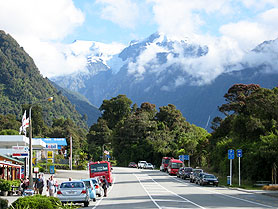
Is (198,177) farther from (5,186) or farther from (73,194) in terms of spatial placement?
(73,194)

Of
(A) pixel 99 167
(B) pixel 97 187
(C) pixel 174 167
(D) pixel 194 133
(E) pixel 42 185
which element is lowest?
(C) pixel 174 167

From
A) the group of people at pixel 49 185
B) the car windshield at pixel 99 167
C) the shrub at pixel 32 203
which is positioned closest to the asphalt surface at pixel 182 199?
the group of people at pixel 49 185

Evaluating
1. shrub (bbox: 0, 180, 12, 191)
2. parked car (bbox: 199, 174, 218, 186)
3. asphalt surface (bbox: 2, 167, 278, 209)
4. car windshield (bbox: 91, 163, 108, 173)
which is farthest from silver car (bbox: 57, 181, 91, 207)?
parked car (bbox: 199, 174, 218, 186)

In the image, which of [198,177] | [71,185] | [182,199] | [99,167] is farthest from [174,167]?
[71,185]

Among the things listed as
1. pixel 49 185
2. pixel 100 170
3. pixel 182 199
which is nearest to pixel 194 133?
pixel 100 170

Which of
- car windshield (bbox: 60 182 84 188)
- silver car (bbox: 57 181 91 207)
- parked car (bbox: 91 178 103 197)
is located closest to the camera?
silver car (bbox: 57 181 91 207)

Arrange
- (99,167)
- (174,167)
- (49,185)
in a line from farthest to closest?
(174,167) < (99,167) < (49,185)

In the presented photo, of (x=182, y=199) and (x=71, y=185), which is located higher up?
(x=71, y=185)

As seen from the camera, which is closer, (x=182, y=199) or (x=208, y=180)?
(x=182, y=199)

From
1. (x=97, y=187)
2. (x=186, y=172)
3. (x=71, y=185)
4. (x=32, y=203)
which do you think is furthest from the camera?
(x=186, y=172)

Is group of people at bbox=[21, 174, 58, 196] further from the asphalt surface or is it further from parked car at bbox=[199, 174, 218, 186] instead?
parked car at bbox=[199, 174, 218, 186]

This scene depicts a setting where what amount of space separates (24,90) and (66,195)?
175998 mm

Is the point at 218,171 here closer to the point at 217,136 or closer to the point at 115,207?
the point at 217,136

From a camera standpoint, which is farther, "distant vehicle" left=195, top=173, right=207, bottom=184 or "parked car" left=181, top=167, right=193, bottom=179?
"parked car" left=181, top=167, right=193, bottom=179
